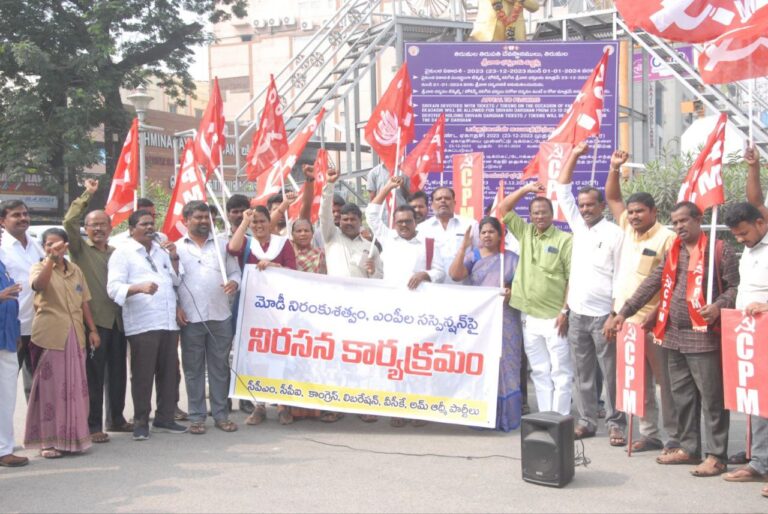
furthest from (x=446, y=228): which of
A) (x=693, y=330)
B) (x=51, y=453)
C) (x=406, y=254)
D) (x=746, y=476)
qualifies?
(x=51, y=453)

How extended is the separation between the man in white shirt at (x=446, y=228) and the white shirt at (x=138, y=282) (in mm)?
2465

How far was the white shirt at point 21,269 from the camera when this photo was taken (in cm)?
703

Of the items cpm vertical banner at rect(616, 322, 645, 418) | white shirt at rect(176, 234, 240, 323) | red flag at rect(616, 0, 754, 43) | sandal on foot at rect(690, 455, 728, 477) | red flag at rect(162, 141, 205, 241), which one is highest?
red flag at rect(616, 0, 754, 43)

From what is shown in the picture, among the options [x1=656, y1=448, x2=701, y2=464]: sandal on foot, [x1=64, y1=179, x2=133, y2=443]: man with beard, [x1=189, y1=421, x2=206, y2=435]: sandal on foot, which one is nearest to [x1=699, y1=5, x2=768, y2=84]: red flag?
[x1=656, y1=448, x2=701, y2=464]: sandal on foot

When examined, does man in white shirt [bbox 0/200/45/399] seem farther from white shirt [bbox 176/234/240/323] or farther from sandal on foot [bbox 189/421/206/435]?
sandal on foot [bbox 189/421/206/435]

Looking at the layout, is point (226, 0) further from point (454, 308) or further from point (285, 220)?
point (454, 308)

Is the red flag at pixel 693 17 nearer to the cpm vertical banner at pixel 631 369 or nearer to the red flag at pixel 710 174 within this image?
the red flag at pixel 710 174

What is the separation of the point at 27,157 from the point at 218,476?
76.9 ft

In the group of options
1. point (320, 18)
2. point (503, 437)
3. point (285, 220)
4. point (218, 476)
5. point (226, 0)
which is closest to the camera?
point (218, 476)

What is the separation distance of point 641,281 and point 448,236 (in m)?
2.07

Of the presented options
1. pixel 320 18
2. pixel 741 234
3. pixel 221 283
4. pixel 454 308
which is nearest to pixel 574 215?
pixel 454 308

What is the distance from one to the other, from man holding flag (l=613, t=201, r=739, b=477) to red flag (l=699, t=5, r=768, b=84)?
1.24m

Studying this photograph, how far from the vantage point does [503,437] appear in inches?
293

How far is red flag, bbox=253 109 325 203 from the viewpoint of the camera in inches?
392
